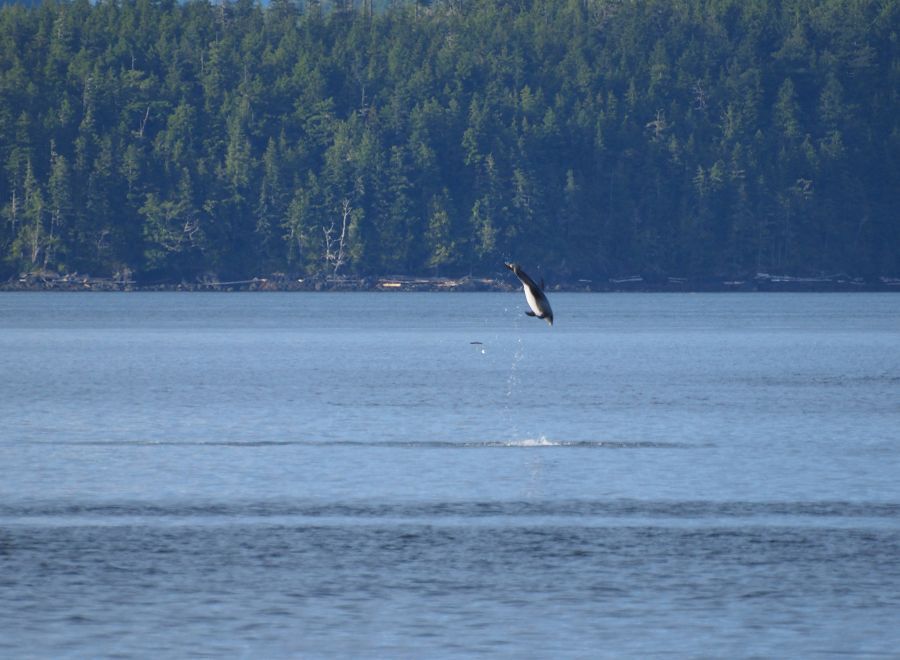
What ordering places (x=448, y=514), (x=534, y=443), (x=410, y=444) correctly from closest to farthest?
1. (x=448, y=514)
2. (x=410, y=444)
3. (x=534, y=443)

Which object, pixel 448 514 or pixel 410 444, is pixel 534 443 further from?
pixel 448 514

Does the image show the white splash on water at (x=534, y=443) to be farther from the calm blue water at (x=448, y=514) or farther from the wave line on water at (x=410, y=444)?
the calm blue water at (x=448, y=514)

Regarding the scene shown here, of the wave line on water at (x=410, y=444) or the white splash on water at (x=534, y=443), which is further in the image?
the white splash on water at (x=534, y=443)

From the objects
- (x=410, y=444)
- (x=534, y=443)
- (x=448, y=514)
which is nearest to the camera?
(x=448, y=514)

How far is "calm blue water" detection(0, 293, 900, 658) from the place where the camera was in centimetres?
2467

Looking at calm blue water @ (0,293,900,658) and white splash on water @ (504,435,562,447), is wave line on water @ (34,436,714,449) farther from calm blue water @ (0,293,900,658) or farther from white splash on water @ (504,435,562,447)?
calm blue water @ (0,293,900,658)

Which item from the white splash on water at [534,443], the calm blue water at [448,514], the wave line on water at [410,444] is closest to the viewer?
the calm blue water at [448,514]

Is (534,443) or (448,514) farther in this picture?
(534,443)

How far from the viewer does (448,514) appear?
1364 inches

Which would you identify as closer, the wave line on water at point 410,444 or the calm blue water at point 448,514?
the calm blue water at point 448,514

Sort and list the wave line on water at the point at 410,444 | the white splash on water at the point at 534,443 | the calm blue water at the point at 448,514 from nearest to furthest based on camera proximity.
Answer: the calm blue water at the point at 448,514 → the wave line on water at the point at 410,444 → the white splash on water at the point at 534,443

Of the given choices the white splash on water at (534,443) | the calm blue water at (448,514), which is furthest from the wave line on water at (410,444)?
the calm blue water at (448,514)

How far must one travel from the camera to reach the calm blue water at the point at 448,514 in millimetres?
24672

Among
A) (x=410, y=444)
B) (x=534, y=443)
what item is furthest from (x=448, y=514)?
(x=534, y=443)
